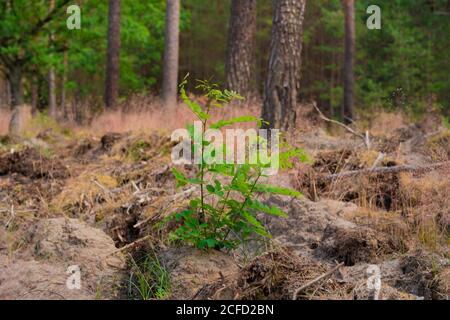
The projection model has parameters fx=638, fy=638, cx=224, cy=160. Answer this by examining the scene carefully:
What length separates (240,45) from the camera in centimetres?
1285

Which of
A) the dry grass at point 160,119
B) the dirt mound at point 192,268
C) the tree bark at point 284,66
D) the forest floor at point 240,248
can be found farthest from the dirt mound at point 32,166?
the dirt mound at point 192,268

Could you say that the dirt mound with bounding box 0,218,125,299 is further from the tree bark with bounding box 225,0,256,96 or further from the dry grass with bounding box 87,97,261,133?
the tree bark with bounding box 225,0,256,96

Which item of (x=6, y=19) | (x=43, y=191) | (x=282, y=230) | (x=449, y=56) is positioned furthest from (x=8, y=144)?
(x=449, y=56)

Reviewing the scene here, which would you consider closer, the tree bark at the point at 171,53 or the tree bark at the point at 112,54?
the tree bark at the point at 171,53

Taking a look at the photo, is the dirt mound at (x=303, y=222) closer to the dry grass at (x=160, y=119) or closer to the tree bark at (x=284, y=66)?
the tree bark at (x=284, y=66)

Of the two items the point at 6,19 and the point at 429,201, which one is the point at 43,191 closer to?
the point at 429,201

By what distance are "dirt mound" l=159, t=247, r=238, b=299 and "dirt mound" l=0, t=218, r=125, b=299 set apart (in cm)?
34

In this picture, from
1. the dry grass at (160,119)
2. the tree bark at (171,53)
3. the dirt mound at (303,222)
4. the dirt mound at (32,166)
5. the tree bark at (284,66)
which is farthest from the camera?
the tree bark at (171,53)

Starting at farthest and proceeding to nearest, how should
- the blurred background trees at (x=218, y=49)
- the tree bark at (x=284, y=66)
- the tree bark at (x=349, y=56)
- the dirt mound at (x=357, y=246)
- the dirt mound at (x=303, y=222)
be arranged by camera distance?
1. the tree bark at (x=349, y=56)
2. the blurred background trees at (x=218, y=49)
3. the tree bark at (x=284, y=66)
4. the dirt mound at (x=303, y=222)
5. the dirt mound at (x=357, y=246)

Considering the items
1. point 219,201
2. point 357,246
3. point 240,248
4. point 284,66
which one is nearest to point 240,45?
point 284,66

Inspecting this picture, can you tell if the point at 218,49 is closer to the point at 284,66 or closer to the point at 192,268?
the point at 284,66

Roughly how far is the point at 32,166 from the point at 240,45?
6.67 meters

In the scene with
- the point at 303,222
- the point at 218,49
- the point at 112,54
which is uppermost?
the point at 218,49

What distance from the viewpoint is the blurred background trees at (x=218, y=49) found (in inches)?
519
